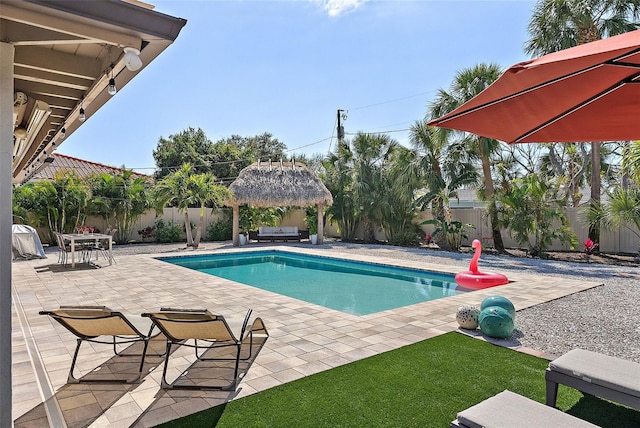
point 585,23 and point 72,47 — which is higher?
point 585,23

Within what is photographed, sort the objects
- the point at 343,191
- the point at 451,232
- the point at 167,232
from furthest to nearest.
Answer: the point at 343,191 < the point at 167,232 < the point at 451,232

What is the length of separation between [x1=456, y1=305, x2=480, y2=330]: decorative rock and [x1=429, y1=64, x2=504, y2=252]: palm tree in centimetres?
977

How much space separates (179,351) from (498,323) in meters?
3.74

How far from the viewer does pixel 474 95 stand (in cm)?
1429

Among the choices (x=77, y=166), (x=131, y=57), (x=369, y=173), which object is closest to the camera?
(x=131, y=57)

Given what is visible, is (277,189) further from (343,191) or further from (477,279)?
(477,279)

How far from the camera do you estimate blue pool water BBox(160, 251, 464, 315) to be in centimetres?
846

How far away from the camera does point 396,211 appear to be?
17.8 meters

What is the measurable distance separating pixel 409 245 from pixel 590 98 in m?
14.9

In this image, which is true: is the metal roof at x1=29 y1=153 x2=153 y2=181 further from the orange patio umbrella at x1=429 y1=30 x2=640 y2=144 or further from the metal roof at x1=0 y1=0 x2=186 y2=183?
the orange patio umbrella at x1=429 y1=30 x2=640 y2=144

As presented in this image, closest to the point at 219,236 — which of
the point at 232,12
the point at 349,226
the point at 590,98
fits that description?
the point at 349,226

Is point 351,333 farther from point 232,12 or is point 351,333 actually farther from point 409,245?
point 409,245

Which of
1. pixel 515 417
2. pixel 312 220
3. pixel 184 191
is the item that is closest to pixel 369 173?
pixel 312 220

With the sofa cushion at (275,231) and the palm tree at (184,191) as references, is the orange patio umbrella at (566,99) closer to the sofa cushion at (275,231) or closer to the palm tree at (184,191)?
the palm tree at (184,191)
